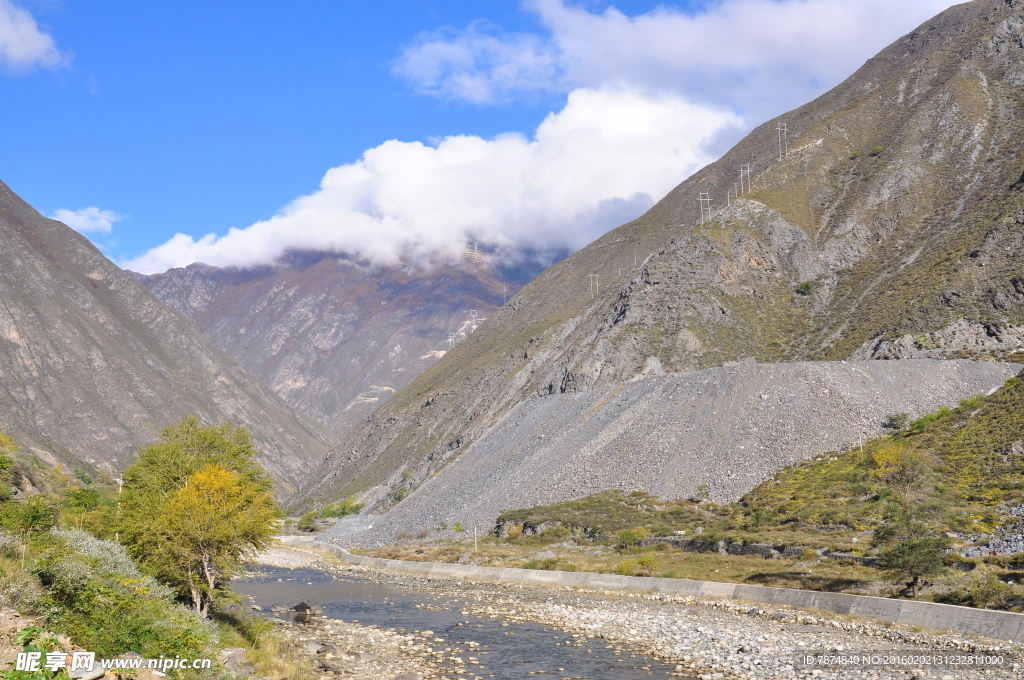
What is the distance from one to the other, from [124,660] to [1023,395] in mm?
62284

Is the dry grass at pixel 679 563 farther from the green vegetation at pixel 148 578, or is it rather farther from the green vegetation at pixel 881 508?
the green vegetation at pixel 148 578

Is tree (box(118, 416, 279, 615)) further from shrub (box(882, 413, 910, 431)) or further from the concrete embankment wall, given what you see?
shrub (box(882, 413, 910, 431))

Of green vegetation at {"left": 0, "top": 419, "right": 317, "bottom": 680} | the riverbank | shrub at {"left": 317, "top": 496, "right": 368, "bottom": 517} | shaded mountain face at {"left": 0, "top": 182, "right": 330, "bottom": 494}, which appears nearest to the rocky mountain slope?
shrub at {"left": 317, "top": 496, "right": 368, "bottom": 517}

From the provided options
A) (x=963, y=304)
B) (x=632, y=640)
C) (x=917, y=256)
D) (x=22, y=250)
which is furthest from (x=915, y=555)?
(x=22, y=250)

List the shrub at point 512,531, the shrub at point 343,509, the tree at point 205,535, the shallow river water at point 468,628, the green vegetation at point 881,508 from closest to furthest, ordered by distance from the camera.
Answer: the shallow river water at point 468,628 → the tree at point 205,535 → the green vegetation at point 881,508 → the shrub at point 512,531 → the shrub at point 343,509

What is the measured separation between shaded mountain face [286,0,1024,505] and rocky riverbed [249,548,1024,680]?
52699 mm

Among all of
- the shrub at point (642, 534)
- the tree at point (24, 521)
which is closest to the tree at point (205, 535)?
the tree at point (24, 521)

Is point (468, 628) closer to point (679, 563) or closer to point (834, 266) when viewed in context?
point (679, 563)

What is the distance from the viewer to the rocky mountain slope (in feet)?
230

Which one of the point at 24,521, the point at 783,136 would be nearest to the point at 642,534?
the point at 24,521

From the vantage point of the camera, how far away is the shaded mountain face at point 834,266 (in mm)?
86875

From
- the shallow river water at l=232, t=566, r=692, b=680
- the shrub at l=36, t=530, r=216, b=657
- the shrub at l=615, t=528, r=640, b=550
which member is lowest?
the shallow river water at l=232, t=566, r=692, b=680

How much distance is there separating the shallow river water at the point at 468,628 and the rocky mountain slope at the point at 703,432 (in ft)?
78.0

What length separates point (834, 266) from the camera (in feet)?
360
